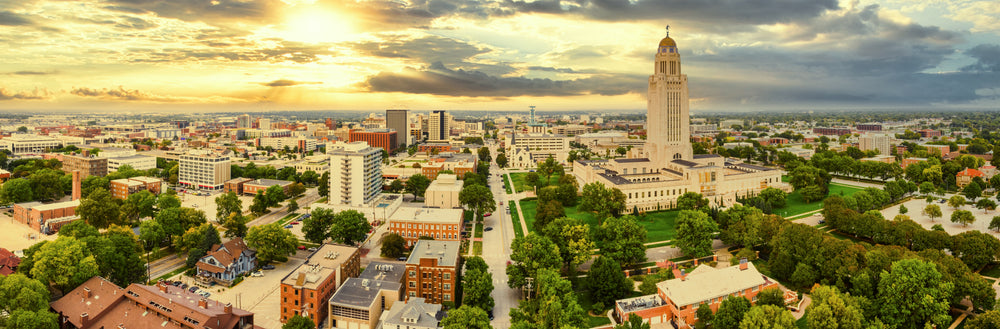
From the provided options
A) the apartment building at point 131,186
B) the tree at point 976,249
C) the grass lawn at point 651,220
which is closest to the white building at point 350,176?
the grass lawn at point 651,220

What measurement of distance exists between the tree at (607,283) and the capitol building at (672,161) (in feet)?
108

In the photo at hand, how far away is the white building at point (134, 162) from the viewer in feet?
298

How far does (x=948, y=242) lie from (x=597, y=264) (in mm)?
27787

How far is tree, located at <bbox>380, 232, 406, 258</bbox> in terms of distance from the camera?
4722cm

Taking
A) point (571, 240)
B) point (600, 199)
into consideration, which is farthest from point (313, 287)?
point (600, 199)

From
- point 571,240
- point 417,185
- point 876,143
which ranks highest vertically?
point 876,143

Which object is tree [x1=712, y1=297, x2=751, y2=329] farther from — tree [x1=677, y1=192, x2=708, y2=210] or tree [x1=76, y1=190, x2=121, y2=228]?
tree [x1=76, y1=190, x2=121, y2=228]

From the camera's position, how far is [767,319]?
93.8 ft

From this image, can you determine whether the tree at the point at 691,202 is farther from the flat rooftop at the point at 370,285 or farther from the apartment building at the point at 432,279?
the flat rooftop at the point at 370,285

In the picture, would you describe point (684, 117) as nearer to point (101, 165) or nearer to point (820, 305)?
point (820, 305)

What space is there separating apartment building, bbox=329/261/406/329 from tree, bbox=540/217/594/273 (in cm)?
1357

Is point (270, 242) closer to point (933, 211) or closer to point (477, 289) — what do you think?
point (477, 289)

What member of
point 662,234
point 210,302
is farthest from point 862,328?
point 210,302

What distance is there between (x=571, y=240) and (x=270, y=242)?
26.4 metres
